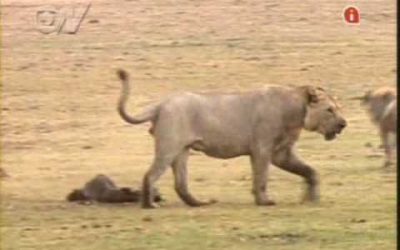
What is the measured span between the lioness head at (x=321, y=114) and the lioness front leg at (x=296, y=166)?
0.21 m

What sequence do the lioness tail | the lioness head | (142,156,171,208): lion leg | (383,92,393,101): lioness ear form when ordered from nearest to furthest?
(142,156,171,208): lion leg < the lioness tail < the lioness head < (383,92,393,101): lioness ear

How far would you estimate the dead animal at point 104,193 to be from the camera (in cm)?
1314

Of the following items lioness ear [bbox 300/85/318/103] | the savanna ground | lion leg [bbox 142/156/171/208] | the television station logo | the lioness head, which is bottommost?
the television station logo

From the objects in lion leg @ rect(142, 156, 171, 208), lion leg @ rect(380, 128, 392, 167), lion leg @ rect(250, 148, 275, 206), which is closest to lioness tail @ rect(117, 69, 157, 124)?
lion leg @ rect(142, 156, 171, 208)

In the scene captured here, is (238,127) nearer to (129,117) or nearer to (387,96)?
(129,117)

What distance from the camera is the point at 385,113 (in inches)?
626

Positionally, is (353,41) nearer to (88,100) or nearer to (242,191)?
(88,100)

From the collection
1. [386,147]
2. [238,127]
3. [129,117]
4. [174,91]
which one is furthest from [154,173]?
[174,91]

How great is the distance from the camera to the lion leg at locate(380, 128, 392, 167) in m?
15.0

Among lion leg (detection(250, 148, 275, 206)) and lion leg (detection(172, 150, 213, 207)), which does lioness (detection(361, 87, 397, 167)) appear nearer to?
lion leg (detection(250, 148, 275, 206))

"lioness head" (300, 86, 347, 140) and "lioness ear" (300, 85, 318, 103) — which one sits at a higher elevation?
"lioness ear" (300, 85, 318, 103)

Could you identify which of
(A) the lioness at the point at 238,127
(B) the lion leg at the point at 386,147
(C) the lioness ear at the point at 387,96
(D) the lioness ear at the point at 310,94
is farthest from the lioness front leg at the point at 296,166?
(C) the lioness ear at the point at 387,96

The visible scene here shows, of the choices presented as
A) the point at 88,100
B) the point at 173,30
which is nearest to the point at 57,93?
the point at 88,100

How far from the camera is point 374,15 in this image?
76.4 ft
